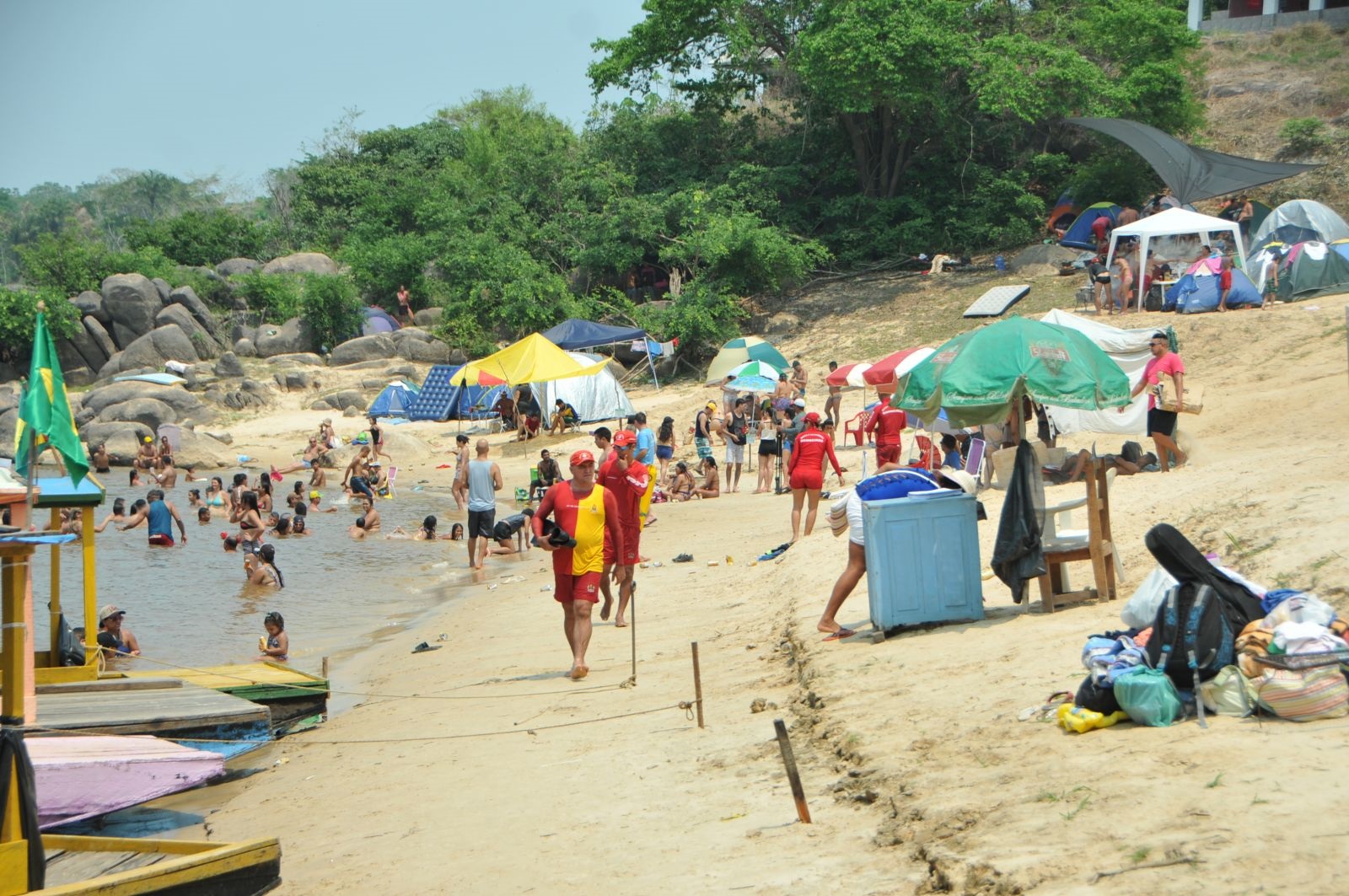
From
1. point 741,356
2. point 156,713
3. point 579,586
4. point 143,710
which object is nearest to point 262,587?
point 143,710

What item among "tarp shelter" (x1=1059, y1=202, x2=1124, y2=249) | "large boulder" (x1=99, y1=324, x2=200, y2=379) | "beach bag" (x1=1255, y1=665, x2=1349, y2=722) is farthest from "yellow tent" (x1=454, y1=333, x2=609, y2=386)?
"beach bag" (x1=1255, y1=665, x2=1349, y2=722)

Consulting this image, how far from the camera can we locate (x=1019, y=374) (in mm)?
8203

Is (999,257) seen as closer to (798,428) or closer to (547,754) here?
(798,428)

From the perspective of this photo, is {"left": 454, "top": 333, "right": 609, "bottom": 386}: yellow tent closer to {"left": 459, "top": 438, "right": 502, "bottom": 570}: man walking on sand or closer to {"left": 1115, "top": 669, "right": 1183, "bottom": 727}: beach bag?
{"left": 459, "top": 438, "right": 502, "bottom": 570}: man walking on sand

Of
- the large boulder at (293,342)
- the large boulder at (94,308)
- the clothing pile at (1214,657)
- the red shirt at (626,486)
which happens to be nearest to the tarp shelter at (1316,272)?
the red shirt at (626,486)

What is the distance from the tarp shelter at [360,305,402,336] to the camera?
38.3 meters

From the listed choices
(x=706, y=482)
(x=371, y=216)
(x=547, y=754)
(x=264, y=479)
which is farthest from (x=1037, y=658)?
(x=371, y=216)

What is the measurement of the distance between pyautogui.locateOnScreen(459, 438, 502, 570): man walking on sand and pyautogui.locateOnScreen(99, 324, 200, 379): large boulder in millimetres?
24543

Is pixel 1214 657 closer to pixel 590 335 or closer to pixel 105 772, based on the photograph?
pixel 105 772

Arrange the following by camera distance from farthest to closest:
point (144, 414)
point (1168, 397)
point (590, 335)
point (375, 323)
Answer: point (375, 323) < point (144, 414) < point (590, 335) < point (1168, 397)

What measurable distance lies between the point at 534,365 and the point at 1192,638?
19.4 meters

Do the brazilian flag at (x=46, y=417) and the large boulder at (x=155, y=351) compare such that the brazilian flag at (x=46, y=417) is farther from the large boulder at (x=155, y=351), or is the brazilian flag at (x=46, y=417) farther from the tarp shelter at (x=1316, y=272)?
the large boulder at (x=155, y=351)

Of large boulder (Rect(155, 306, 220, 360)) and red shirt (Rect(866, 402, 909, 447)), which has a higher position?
large boulder (Rect(155, 306, 220, 360))

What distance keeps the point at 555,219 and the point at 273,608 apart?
22519 mm
